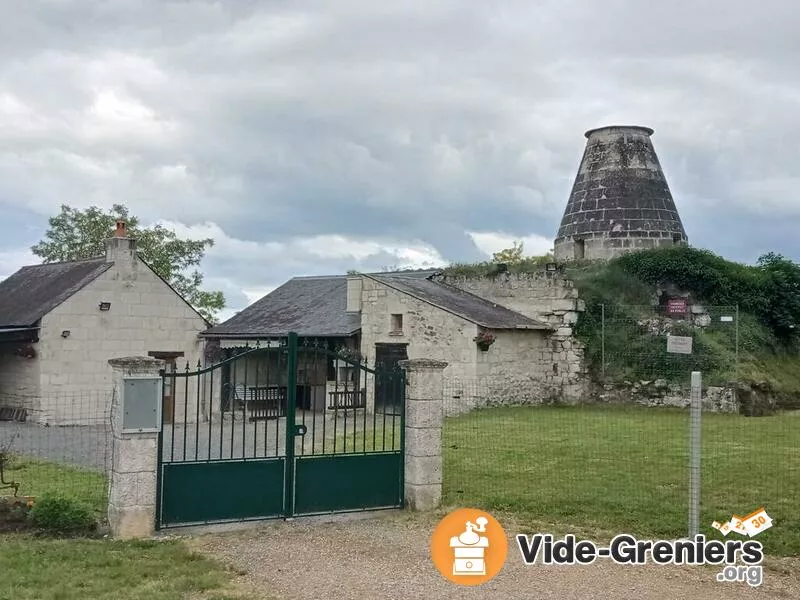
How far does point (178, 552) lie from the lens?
24.5 feet

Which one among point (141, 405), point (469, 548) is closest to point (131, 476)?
point (141, 405)

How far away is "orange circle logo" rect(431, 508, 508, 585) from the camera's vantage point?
7.04m

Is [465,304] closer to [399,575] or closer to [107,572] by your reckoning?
[399,575]

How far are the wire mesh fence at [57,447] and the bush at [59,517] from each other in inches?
21.5

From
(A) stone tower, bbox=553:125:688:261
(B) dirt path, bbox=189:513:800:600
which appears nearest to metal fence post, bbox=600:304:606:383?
(A) stone tower, bbox=553:125:688:261

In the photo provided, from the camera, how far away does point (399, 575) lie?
695cm

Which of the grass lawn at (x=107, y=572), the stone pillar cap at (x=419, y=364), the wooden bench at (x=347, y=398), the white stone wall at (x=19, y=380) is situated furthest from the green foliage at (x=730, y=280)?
the grass lawn at (x=107, y=572)

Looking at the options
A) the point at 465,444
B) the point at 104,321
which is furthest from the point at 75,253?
the point at 465,444

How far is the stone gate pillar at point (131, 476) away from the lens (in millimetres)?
7941

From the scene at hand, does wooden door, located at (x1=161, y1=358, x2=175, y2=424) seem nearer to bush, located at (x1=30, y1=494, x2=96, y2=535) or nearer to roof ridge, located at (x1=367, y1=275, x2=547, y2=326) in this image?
bush, located at (x1=30, y1=494, x2=96, y2=535)

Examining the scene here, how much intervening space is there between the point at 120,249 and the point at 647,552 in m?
18.0

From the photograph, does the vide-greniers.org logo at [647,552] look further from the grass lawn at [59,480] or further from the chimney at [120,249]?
the chimney at [120,249]

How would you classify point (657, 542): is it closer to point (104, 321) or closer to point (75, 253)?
point (104, 321)

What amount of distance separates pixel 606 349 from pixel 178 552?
56.8 feet
